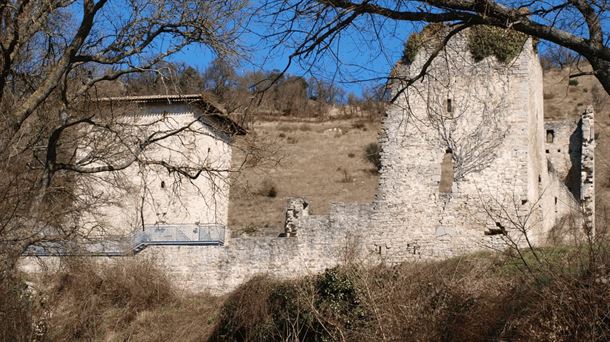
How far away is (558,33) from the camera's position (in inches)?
221

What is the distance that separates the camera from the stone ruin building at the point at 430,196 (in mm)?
19625

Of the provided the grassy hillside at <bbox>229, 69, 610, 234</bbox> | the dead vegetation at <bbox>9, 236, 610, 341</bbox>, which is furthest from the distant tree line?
the grassy hillside at <bbox>229, 69, 610, 234</bbox>

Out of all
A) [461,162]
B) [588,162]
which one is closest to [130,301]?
[461,162]

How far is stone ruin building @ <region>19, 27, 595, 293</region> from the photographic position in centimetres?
1962

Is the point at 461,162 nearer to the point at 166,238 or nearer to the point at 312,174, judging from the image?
the point at 166,238

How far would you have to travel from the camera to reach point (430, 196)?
20000 mm

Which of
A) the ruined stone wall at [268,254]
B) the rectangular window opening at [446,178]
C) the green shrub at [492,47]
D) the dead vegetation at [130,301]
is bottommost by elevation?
the dead vegetation at [130,301]

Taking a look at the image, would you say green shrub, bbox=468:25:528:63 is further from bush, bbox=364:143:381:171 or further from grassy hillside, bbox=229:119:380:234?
bush, bbox=364:143:381:171

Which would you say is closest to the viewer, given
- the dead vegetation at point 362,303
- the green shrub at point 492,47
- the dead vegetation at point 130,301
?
the dead vegetation at point 362,303

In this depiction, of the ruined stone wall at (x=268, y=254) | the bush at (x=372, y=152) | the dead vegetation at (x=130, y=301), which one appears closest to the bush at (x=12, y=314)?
the dead vegetation at (x=130, y=301)

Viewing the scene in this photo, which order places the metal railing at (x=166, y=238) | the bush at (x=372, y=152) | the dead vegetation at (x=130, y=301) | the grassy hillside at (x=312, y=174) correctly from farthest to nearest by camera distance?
the bush at (x=372, y=152) → the grassy hillside at (x=312, y=174) → the metal railing at (x=166, y=238) → the dead vegetation at (x=130, y=301)

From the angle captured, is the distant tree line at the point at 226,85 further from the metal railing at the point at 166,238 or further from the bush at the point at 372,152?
the bush at the point at 372,152

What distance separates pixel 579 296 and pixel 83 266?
1469cm

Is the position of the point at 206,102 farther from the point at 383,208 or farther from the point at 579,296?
the point at 383,208
